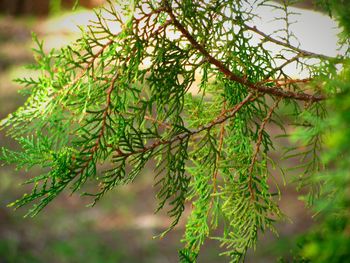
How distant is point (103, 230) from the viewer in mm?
5484

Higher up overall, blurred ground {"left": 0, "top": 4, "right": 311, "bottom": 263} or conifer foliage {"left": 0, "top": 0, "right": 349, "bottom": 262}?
blurred ground {"left": 0, "top": 4, "right": 311, "bottom": 263}

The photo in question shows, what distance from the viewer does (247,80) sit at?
140cm

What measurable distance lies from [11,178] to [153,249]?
220cm

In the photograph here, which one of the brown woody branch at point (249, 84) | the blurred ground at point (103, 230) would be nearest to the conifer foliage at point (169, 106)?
the brown woody branch at point (249, 84)

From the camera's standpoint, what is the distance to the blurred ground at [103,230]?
5141 mm

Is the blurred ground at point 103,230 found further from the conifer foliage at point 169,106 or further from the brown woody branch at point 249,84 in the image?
the brown woody branch at point 249,84

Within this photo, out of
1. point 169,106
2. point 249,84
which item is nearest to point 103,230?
point 169,106

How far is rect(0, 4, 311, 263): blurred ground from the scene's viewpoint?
16.9 feet

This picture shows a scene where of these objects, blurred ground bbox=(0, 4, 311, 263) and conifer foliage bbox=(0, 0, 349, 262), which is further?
blurred ground bbox=(0, 4, 311, 263)

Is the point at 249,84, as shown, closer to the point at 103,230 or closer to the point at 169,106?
the point at 169,106

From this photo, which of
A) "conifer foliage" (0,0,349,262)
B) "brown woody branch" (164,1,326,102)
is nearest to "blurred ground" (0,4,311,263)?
"conifer foliage" (0,0,349,262)

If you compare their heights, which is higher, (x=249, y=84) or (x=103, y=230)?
(x=103, y=230)

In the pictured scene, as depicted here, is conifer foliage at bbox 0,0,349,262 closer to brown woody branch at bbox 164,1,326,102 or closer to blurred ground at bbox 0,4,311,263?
brown woody branch at bbox 164,1,326,102

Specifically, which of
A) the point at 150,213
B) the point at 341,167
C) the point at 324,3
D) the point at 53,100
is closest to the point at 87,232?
the point at 150,213
